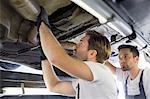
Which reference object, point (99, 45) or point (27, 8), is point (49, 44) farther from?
point (99, 45)

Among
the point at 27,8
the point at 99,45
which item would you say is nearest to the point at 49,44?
the point at 27,8

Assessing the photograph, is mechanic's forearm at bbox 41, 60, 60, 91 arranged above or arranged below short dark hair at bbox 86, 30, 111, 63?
below

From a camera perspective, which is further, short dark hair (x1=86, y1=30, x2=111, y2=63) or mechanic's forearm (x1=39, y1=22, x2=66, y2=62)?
A: short dark hair (x1=86, y1=30, x2=111, y2=63)

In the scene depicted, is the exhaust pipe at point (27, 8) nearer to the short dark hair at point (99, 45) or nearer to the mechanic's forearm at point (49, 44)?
the mechanic's forearm at point (49, 44)

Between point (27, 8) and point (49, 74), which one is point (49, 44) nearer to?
point (27, 8)

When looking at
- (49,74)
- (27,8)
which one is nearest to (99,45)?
(49,74)

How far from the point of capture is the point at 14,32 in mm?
1182

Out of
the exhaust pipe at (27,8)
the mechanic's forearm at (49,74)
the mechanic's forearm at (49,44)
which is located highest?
the exhaust pipe at (27,8)

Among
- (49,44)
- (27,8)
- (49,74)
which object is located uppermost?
(27,8)

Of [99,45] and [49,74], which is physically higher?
[99,45]

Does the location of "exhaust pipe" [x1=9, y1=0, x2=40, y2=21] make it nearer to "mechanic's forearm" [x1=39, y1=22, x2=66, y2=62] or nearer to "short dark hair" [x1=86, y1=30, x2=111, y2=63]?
"mechanic's forearm" [x1=39, y1=22, x2=66, y2=62]

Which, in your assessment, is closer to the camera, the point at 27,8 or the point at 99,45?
the point at 27,8

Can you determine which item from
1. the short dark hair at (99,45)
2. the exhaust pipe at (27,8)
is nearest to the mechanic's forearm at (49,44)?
the exhaust pipe at (27,8)

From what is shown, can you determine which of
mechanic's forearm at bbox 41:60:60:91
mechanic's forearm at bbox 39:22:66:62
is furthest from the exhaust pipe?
mechanic's forearm at bbox 41:60:60:91
